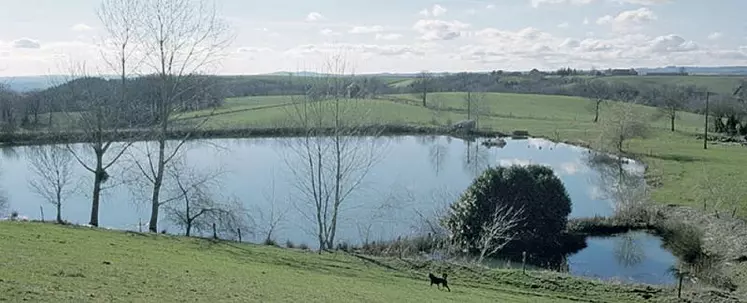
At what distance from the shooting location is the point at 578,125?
103 m

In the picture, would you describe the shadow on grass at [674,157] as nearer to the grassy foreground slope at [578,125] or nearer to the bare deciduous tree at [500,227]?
the grassy foreground slope at [578,125]

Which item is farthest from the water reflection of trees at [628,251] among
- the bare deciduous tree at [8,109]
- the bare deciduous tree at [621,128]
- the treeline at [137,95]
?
the bare deciduous tree at [8,109]

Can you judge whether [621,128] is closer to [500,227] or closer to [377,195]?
[377,195]

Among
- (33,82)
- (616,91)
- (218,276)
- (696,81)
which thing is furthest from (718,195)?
(696,81)

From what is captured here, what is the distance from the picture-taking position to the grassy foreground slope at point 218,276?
43.2 feet

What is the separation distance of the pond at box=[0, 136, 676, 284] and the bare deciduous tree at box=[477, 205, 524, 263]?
12.6ft

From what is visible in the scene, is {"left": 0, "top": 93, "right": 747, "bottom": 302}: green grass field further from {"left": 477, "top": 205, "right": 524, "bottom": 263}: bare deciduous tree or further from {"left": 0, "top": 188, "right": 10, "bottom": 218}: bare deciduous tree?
{"left": 0, "top": 188, "right": 10, "bottom": 218}: bare deciduous tree

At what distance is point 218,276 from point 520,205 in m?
26.2

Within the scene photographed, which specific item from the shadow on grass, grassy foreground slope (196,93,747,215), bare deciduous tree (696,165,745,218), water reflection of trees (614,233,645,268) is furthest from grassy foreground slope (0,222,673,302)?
the shadow on grass

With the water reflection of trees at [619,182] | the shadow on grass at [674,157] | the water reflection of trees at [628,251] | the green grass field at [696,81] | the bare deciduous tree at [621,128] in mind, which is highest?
the green grass field at [696,81]

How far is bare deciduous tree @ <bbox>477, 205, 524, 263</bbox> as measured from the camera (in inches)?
1436

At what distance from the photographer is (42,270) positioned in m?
13.9

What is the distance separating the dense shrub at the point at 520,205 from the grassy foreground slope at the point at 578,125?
39.7 feet

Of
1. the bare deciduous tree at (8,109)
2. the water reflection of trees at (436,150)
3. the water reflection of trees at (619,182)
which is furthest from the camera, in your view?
the bare deciduous tree at (8,109)
